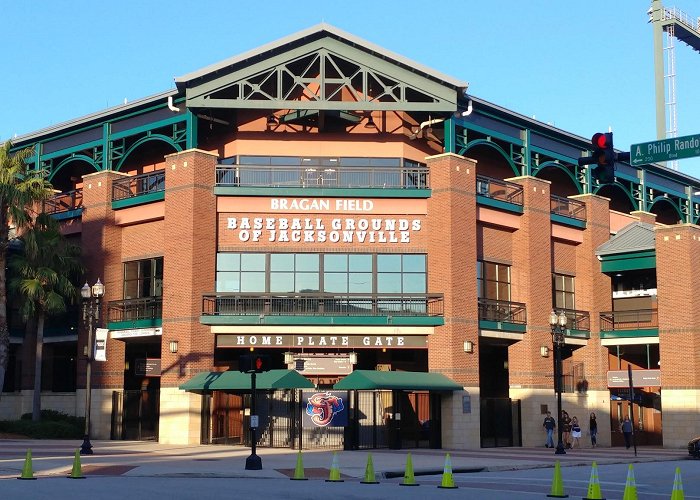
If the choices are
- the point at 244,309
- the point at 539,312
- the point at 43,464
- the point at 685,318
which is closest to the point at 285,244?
the point at 244,309

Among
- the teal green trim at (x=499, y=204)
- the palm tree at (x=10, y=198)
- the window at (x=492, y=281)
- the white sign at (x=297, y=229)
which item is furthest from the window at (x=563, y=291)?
the palm tree at (x=10, y=198)

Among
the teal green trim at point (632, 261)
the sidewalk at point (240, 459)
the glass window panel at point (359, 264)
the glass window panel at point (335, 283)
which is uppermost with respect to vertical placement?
the teal green trim at point (632, 261)

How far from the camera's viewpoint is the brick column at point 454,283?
40.2 metres

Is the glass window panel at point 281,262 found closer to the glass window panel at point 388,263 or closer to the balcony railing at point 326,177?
the balcony railing at point 326,177

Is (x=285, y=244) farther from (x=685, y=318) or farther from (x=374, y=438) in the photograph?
(x=685, y=318)

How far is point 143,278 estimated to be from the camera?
141ft

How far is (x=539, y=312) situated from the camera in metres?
44.6

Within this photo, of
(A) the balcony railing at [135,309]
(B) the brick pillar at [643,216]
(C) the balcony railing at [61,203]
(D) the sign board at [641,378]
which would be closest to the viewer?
(A) the balcony railing at [135,309]

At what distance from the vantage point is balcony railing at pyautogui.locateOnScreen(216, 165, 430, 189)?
41.7m

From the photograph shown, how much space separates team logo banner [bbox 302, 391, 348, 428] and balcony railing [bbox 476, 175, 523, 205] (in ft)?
38.9

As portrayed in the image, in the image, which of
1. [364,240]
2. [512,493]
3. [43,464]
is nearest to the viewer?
[512,493]

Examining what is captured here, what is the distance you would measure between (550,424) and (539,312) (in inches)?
199

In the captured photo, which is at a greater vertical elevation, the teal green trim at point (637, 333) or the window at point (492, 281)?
the window at point (492, 281)

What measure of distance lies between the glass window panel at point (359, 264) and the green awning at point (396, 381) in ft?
15.3
